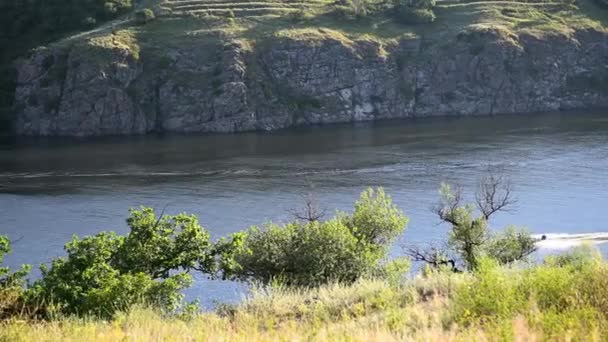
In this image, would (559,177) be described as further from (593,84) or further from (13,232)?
(593,84)

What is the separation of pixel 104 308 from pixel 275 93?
10558 cm

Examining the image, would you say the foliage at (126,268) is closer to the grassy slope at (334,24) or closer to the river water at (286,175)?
the river water at (286,175)

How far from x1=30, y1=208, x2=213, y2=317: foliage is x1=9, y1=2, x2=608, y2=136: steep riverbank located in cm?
9273

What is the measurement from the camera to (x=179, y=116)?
4811 inches

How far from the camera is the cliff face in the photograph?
122m

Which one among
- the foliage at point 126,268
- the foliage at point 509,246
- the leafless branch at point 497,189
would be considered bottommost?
the leafless branch at point 497,189

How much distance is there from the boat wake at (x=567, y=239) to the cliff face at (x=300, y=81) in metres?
66.4

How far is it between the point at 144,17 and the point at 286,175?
203 feet

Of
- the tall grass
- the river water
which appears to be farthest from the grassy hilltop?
the tall grass

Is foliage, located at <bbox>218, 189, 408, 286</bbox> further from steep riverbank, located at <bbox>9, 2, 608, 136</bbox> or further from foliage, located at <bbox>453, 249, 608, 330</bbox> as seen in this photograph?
steep riverbank, located at <bbox>9, 2, 608, 136</bbox>

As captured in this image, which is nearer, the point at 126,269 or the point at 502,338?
the point at 502,338

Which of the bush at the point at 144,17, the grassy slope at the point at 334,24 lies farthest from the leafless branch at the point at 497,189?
the bush at the point at 144,17

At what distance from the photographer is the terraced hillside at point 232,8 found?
13412 cm

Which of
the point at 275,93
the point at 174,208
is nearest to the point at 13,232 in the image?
the point at 174,208
